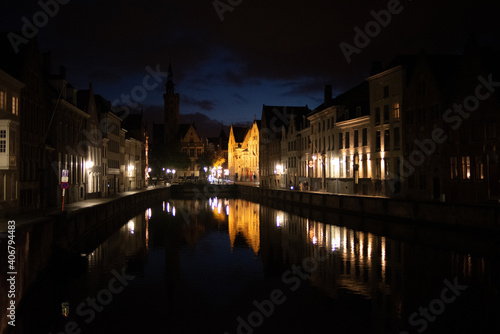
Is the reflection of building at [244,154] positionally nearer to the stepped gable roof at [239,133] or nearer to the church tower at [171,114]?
the stepped gable roof at [239,133]

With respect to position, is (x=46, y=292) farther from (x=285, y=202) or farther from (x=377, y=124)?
(x=285, y=202)

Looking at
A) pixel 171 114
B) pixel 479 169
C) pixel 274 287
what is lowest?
Answer: pixel 274 287

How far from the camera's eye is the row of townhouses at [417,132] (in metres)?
34.8

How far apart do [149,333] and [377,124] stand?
4095cm

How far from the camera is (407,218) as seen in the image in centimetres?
3409

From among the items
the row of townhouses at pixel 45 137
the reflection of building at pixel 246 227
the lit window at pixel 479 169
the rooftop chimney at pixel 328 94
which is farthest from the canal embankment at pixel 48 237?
the rooftop chimney at pixel 328 94

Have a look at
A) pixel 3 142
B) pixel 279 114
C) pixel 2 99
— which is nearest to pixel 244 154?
pixel 279 114

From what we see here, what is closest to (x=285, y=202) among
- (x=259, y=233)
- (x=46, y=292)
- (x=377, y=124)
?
(x=377, y=124)

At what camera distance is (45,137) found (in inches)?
1270

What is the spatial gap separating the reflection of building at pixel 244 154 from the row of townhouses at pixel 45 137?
5990 cm

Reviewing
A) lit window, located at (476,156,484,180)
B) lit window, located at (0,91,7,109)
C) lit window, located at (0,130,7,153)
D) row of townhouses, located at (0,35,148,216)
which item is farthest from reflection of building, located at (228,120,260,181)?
lit window, located at (0,130,7,153)

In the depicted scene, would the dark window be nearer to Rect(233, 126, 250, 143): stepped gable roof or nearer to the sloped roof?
the sloped roof

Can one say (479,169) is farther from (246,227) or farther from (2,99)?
(2,99)

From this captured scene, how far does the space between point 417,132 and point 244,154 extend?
90.3 m
